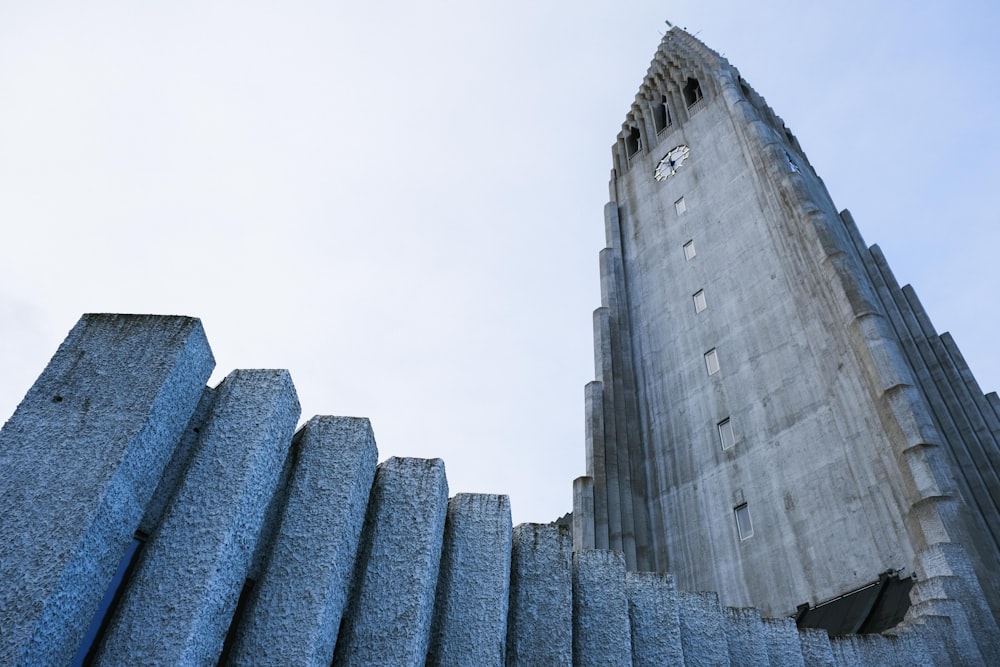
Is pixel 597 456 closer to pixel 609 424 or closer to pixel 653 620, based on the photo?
pixel 609 424

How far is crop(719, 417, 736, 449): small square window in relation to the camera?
2288 cm

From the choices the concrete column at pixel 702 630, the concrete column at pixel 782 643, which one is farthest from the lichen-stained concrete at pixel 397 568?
the concrete column at pixel 782 643

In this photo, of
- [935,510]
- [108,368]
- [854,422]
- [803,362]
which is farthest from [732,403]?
[108,368]

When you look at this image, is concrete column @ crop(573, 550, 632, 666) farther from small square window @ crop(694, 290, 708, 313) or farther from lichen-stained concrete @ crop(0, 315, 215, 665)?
small square window @ crop(694, 290, 708, 313)

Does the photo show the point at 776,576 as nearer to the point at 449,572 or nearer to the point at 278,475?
the point at 449,572

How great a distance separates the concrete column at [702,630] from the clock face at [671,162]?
30.2 m

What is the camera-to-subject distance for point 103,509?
347cm

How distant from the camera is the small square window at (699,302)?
89.6 feet

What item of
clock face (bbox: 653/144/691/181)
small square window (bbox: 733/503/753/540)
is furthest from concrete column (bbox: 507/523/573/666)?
clock face (bbox: 653/144/691/181)

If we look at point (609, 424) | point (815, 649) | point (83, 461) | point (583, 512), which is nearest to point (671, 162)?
point (609, 424)

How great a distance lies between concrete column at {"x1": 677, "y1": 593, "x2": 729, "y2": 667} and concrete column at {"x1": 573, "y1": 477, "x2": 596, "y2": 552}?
17601 millimetres

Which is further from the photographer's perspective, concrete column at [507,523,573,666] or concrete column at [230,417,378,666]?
concrete column at [507,523,573,666]

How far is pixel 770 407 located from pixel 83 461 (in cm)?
2111

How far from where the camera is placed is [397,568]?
14.6 feet
